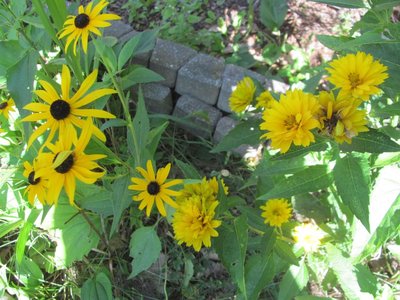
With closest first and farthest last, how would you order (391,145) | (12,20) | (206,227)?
(391,145)
(206,227)
(12,20)

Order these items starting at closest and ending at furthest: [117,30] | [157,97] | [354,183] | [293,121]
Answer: [293,121] < [354,183] < [157,97] < [117,30]

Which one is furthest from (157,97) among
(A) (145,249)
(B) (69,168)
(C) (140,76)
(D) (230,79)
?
(B) (69,168)

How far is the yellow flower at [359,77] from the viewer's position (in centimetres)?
85

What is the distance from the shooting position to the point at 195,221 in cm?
103

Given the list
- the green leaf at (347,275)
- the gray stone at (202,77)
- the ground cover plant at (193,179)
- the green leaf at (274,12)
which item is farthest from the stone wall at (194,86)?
the green leaf at (347,275)

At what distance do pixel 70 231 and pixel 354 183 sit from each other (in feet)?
3.43

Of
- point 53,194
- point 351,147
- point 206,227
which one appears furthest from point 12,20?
point 351,147

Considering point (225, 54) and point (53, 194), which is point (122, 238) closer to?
point (53, 194)

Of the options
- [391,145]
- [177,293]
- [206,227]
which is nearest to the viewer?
[391,145]

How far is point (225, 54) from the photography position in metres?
2.21

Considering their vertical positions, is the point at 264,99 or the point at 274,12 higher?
the point at 264,99

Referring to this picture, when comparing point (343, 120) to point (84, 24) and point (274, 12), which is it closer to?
point (84, 24)

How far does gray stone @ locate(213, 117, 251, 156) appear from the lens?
1898mm

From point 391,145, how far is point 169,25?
63.4 inches
